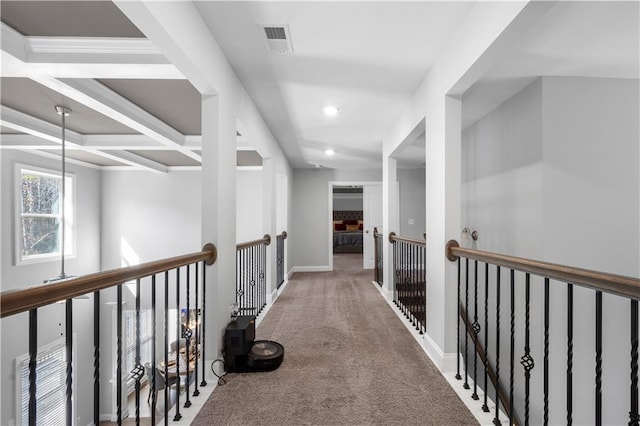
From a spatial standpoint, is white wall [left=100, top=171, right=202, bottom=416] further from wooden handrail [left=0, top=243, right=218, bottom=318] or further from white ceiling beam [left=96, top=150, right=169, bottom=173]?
wooden handrail [left=0, top=243, right=218, bottom=318]

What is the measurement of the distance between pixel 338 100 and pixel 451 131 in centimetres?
144

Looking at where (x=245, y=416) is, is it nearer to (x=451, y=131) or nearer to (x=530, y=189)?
(x=451, y=131)

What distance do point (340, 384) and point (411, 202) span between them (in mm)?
5816

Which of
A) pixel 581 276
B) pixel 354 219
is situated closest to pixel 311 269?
pixel 581 276

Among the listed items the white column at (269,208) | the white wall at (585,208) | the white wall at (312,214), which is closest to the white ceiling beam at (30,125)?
the white column at (269,208)

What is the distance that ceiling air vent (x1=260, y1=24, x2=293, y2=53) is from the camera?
217 centimetres

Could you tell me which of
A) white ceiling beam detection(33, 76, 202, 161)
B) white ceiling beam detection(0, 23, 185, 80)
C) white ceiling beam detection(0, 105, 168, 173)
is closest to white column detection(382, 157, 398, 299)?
white ceiling beam detection(33, 76, 202, 161)

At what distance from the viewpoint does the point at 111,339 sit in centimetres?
705

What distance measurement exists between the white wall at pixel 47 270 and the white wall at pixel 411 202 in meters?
6.71

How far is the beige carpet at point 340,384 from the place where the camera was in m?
1.84

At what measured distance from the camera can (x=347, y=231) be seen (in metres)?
12.9

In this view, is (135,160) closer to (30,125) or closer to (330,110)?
(30,125)

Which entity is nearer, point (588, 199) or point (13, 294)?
point (13, 294)

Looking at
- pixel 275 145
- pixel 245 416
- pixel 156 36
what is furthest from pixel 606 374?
pixel 275 145
